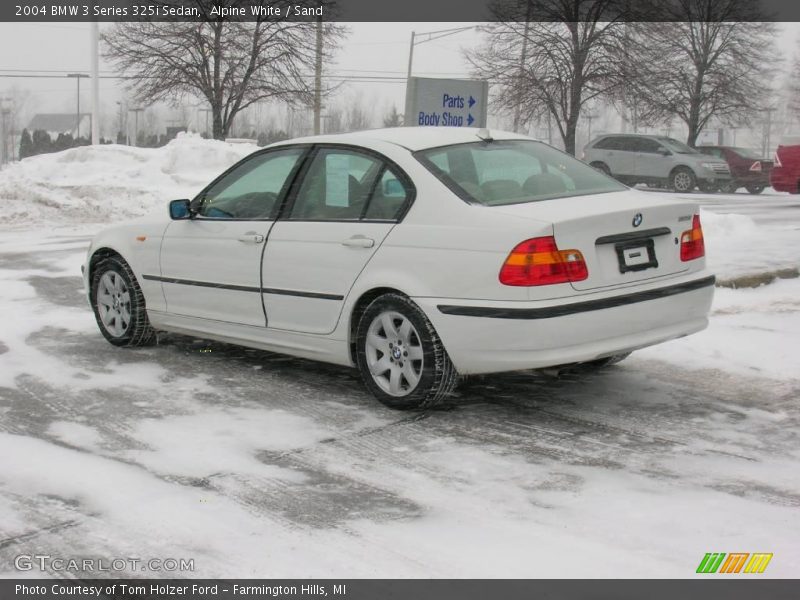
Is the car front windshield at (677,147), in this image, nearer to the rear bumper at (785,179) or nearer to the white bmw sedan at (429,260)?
the rear bumper at (785,179)

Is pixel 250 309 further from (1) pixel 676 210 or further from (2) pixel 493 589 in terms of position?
(2) pixel 493 589

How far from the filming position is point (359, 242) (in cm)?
552

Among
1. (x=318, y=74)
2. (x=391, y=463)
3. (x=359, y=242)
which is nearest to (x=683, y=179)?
(x=318, y=74)

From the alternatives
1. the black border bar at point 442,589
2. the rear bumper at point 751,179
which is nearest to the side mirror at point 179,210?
the black border bar at point 442,589

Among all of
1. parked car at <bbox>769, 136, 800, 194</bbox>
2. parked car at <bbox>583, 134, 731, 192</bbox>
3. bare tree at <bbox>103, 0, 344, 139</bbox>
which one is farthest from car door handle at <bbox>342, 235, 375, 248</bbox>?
bare tree at <bbox>103, 0, 344, 139</bbox>

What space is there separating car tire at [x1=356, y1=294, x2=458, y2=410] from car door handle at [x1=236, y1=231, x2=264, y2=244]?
95 cm

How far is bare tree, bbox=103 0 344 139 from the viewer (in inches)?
1210

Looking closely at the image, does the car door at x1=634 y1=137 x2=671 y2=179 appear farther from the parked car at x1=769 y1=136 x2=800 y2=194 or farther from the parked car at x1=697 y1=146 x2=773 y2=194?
the parked car at x1=769 y1=136 x2=800 y2=194

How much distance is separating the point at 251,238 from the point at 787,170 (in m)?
18.5

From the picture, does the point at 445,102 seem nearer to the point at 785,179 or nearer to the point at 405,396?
the point at 405,396

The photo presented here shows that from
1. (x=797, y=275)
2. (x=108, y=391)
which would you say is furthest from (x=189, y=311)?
(x=797, y=275)

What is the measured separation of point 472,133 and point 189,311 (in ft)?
7.06

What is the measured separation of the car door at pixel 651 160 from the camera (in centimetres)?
2878

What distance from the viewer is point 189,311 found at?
21.6 feet
